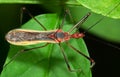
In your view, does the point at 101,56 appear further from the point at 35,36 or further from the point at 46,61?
the point at 46,61

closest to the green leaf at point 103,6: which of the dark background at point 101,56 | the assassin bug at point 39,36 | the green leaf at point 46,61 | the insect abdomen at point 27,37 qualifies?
the green leaf at point 46,61

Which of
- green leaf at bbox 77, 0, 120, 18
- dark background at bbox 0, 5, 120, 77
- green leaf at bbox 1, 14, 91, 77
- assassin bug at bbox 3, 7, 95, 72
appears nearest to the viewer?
green leaf at bbox 77, 0, 120, 18

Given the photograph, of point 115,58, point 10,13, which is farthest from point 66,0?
point 115,58

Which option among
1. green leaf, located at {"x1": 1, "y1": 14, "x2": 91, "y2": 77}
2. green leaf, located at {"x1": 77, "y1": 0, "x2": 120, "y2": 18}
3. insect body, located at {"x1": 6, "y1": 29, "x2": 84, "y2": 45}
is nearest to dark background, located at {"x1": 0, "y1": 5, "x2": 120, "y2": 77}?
insect body, located at {"x1": 6, "y1": 29, "x2": 84, "y2": 45}

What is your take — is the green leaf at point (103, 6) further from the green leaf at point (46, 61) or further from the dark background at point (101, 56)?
the dark background at point (101, 56)

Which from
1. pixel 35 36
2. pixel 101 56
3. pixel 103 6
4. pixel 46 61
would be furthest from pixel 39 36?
pixel 101 56

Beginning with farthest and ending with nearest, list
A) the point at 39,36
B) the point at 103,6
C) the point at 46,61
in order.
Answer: the point at 39,36
the point at 46,61
the point at 103,6

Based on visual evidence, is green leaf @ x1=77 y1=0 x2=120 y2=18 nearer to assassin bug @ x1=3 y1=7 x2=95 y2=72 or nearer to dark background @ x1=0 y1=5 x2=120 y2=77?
assassin bug @ x1=3 y1=7 x2=95 y2=72

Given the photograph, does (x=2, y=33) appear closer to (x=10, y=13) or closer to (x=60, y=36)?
(x=10, y=13)
